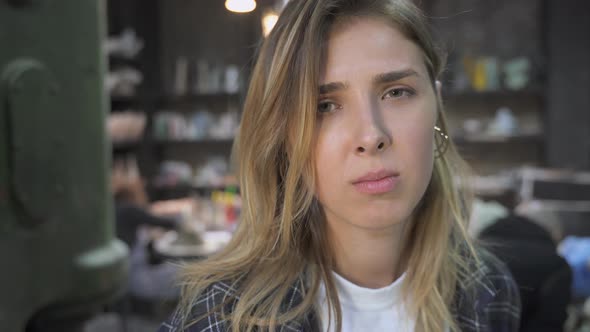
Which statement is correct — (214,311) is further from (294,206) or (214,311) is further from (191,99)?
(191,99)

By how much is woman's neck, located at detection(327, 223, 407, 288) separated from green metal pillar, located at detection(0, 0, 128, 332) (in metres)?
0.39

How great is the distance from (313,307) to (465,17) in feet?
14.9

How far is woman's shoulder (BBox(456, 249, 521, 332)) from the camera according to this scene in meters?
1.00

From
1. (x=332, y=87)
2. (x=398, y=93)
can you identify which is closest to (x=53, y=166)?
(x=332, y=87)

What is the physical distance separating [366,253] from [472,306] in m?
0.23

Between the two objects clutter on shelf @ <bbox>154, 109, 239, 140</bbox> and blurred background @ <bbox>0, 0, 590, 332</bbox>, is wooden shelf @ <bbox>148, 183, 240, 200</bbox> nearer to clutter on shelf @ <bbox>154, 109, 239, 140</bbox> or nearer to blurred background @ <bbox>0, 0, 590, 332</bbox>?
blurred background @ <bbox>0, 0, 590, 332</bbox>

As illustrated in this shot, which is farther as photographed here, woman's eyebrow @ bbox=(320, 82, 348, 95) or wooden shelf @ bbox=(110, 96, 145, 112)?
wooden shelf @ bbox=(110, 96, 145, 112)

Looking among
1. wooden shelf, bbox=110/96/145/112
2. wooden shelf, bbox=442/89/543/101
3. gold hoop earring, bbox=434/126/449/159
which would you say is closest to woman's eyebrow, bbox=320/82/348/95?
gold hoop earring, bbox=434/126/449/159

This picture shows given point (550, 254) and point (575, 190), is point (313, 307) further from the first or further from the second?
point (575, 190)

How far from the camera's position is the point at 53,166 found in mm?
821

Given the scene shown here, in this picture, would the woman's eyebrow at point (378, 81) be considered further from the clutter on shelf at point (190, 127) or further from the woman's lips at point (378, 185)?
the clutter on shelf at point (190, 127)

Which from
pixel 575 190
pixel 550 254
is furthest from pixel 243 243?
pixel 575 190

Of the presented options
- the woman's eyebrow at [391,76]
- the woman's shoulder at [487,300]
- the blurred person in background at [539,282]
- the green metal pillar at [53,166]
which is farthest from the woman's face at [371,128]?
the blurred person in background at [539,282]

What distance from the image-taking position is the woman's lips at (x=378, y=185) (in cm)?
84
